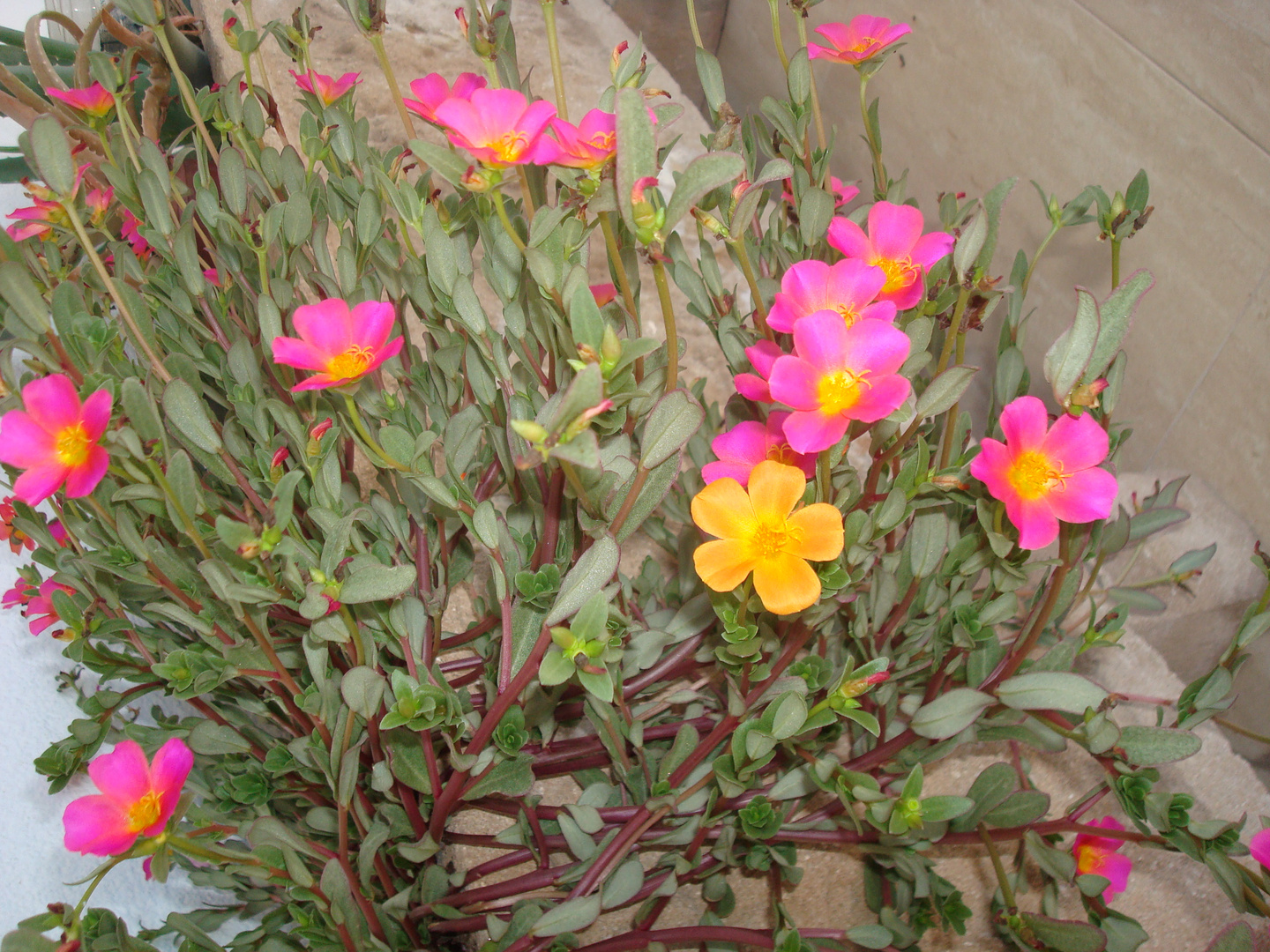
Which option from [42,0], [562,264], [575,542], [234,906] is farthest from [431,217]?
[42,0]

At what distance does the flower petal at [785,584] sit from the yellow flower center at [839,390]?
0.31 feet

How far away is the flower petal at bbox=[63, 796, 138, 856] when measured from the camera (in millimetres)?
546

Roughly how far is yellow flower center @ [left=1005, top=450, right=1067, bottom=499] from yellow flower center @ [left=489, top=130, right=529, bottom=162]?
1.22ft

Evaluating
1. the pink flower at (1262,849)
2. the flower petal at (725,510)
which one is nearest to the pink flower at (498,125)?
the flower petal at (725,510)

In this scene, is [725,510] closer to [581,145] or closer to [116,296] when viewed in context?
[581,145]

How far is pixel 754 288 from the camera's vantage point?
0.68 m

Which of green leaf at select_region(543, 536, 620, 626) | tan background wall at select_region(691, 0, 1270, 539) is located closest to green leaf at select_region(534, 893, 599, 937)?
green leaf at select_region(543, 536, 620, 626)

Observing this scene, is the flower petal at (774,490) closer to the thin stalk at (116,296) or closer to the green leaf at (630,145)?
the green leaf at (630,145)

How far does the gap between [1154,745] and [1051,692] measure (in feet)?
0.23

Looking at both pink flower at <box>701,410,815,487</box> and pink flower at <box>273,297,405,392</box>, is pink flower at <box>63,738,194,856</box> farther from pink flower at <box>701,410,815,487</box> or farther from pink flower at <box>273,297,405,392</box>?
Answer: pink flower at <box>701,410,815,487</box>

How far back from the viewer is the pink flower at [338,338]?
0.57 metres

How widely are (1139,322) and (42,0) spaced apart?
2.07m

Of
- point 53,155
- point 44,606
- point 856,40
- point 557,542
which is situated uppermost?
point 856,40

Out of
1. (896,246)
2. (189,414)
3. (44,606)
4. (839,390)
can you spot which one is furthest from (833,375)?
(44,606)
